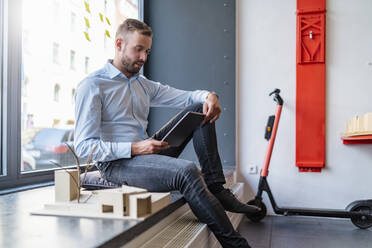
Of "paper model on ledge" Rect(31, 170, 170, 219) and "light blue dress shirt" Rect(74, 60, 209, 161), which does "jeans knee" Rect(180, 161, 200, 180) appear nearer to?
"paper model on ledge" Rect(31, 170, 170, 219)

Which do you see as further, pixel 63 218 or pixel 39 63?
pixel 39 63

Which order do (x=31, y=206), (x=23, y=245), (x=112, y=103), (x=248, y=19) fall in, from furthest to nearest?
(x=248, y=19), (x=112, y=103), (x=31, y=206), (x=23, y=245)

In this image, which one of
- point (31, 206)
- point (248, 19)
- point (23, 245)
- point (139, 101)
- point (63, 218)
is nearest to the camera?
point (23, 245)

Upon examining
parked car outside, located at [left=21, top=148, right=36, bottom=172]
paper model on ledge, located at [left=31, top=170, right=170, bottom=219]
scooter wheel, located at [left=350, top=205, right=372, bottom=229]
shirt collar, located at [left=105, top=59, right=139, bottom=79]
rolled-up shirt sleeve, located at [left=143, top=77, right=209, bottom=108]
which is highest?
shirt collar, located at [left=105, top=59, right=139, bottom=79]

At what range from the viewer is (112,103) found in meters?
1.73

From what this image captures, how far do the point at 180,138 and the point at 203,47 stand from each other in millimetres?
1715

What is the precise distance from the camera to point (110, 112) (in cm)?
173

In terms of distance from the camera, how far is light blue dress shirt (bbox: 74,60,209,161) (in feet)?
5.13

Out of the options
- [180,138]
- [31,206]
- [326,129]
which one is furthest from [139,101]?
[326,129]

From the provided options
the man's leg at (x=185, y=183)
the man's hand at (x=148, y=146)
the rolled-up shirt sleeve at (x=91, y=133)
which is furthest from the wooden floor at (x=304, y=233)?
the rolled-up shirt sleeve at (x=91, y=133)

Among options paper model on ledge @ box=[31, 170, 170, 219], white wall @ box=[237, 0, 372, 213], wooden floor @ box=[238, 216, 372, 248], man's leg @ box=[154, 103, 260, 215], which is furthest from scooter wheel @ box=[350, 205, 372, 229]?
paper model on ledge @ box=[31, 170, 170, 219]

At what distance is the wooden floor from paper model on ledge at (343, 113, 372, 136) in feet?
2.35

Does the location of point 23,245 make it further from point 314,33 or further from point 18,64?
point 314,33

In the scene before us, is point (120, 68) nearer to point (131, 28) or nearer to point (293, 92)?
point (131, 28)
